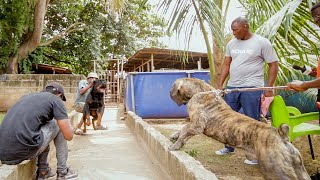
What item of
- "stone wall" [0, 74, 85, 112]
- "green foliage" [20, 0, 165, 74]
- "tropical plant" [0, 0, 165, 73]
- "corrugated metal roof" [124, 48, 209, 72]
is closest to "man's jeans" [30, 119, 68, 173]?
"corrugated metal roof" [124, 48, 209, 72]

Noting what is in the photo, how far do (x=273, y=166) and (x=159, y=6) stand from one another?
2730mm

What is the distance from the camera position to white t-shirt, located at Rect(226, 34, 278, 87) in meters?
3.84

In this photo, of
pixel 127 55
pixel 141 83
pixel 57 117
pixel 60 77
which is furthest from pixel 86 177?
pixel 127 55

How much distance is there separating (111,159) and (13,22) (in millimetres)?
9925

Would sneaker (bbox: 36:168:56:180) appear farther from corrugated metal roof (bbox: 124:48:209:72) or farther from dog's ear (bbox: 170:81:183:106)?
corrugated metal roof (bbox: 124:48:209:72)

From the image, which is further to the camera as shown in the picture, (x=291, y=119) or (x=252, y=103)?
(x=252, y=103)

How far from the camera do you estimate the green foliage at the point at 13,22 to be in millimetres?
12695

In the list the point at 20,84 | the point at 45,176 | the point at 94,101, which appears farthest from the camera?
the point at 20,84

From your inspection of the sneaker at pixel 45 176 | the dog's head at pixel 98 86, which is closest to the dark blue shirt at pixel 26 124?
the sneaker at pixel 45 176

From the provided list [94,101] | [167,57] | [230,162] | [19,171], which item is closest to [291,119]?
[230,162]

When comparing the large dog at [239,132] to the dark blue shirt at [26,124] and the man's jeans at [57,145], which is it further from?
the dark blue shirt at [26,124]

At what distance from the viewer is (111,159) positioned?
4.97 m

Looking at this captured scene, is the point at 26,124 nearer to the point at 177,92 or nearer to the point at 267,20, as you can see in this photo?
the point at 177,92

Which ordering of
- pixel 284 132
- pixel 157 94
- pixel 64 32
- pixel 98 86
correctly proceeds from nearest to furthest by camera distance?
pixel 284 132 → pixel 98 86 → pixel 157 94 → pixel 64 32
